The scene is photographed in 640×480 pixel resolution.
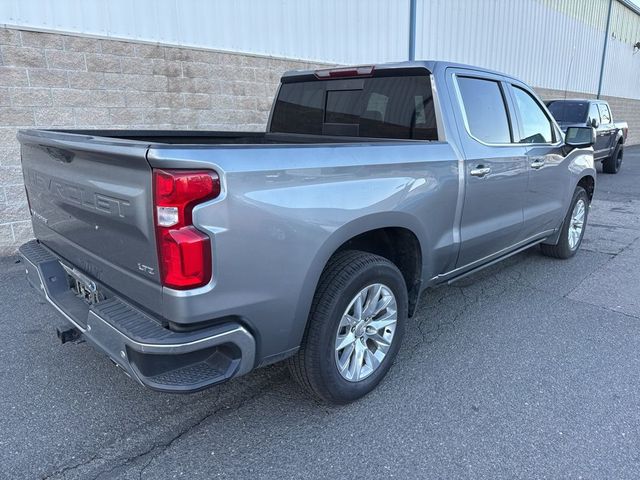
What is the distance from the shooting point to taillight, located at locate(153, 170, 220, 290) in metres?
1.89

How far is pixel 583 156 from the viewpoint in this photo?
5246 millimetres

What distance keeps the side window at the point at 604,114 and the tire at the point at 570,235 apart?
25.5 ft

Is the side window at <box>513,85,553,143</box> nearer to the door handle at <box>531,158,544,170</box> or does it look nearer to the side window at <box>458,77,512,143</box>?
the door handle at <box>531,158,544,170</box>

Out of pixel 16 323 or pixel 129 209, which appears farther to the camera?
pixel 16 323

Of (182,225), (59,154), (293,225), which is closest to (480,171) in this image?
(293,225)

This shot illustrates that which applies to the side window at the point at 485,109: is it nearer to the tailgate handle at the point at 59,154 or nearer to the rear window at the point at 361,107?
the rear window at the point at 361,107

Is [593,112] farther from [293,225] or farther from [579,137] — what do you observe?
[293,225]

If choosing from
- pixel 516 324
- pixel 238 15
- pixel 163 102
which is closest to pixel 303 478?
pixel 516 324

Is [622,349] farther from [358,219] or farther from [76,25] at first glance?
[76,25]

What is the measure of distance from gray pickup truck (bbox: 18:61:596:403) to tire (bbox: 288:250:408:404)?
0.01 m

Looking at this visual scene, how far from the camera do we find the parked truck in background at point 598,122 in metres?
11.2

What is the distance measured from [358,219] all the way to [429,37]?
31.0 feet

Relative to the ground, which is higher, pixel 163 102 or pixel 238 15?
pixel 238 15

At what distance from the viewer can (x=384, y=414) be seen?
9.02 ft
